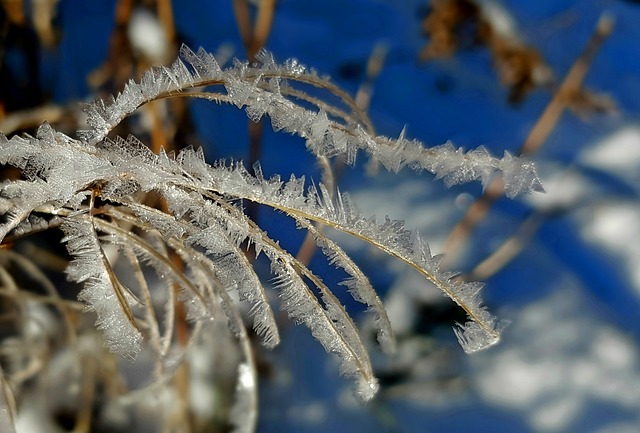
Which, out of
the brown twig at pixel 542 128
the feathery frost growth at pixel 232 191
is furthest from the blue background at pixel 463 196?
the feathery frost growth at pixel 232 191

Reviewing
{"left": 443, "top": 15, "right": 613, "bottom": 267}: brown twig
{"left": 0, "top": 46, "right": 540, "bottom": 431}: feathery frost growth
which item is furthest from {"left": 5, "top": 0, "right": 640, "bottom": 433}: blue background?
{"left": 0, "top": 46, "right": 540, "bottom": 431}: feathery frost growth

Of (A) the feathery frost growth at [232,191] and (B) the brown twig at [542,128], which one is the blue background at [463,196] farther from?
(A) the feathery frost growth at [232,191]

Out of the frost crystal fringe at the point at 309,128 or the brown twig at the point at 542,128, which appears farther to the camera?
the brown twig at the point at 542,128

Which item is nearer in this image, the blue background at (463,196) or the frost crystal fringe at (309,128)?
the frost crystal fringe at (309,128)

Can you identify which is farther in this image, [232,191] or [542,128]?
→ [542,128]

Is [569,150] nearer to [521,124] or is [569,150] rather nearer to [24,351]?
[521,124]

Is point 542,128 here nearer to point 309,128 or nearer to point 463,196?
point 463,196

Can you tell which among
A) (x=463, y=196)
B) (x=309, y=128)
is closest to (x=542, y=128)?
(x=463, y=196)

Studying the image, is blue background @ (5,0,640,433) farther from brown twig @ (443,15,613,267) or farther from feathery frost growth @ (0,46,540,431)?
feathery frost growth @ (0,46,540,431)

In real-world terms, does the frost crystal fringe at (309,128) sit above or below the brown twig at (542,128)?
below

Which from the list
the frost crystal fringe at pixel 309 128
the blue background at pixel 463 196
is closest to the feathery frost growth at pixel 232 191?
the frost crystal fringe at pixel 309 128

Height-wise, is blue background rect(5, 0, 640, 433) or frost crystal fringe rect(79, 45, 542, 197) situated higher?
blue background rect(5, 0, 640, 433)

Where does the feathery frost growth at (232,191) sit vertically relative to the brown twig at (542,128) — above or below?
below
